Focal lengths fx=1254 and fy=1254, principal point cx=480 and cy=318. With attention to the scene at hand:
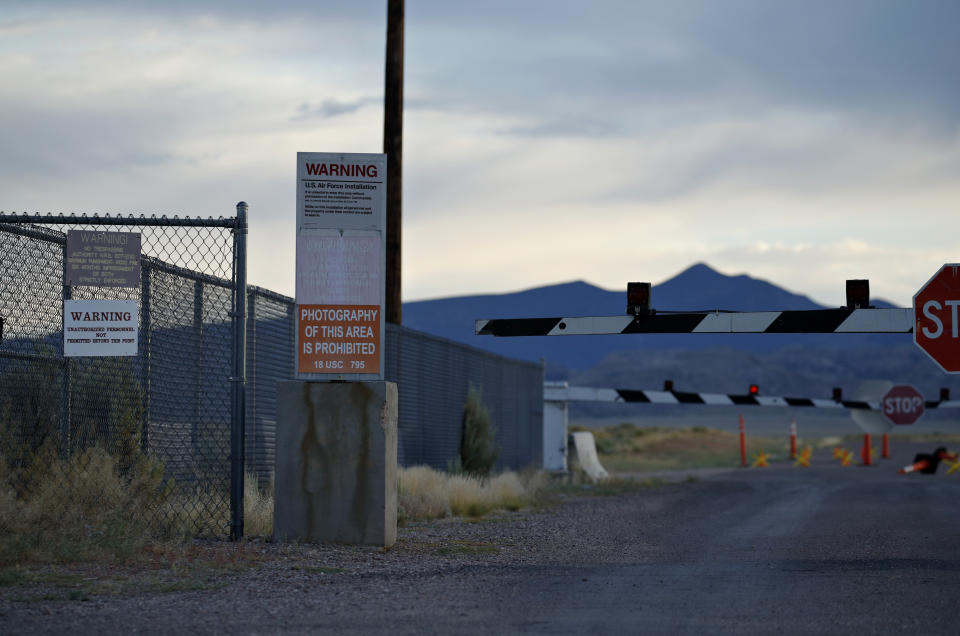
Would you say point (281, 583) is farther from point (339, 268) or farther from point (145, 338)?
A: point (145, 338)

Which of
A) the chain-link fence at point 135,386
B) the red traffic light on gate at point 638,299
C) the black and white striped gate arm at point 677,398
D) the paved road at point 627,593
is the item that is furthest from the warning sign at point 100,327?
the black and white striped gate arm at point 677,398

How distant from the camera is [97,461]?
11.6 metres

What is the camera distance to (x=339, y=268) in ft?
39.2

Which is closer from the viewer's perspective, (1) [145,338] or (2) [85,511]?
(2) [85,511]

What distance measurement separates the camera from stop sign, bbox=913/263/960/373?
11.3 m

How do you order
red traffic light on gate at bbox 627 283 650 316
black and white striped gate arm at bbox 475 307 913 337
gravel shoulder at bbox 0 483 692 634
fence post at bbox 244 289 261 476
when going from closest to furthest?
gravel shoulder at bbox 0 483 692 634 < black and white striped gate arm at bbox 475 307 913 337 < red traffic light on gate at bbox 627 283 650 316 < fence post at bbox 244 289 261 476

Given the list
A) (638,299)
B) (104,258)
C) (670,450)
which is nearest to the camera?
(104,258)

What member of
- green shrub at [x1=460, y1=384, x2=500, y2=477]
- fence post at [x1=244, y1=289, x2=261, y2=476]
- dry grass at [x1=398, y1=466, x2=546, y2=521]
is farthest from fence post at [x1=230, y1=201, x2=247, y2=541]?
green shrub at [x1=460, y1=384, x2=500, y2=477]

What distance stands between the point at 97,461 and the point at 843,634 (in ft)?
23.7

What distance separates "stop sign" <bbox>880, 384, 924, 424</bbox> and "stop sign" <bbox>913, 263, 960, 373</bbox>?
16619mm

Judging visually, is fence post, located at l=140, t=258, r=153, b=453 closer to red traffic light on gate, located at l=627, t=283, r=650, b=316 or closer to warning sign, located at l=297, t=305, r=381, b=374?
warning sign, located at l=297, t=305, r=381, b=374

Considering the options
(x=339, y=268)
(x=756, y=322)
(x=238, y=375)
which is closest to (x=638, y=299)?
(x=756, y=322)

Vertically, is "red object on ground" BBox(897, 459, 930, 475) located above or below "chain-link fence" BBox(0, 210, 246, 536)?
below

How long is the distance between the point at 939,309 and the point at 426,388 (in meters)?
11.2
